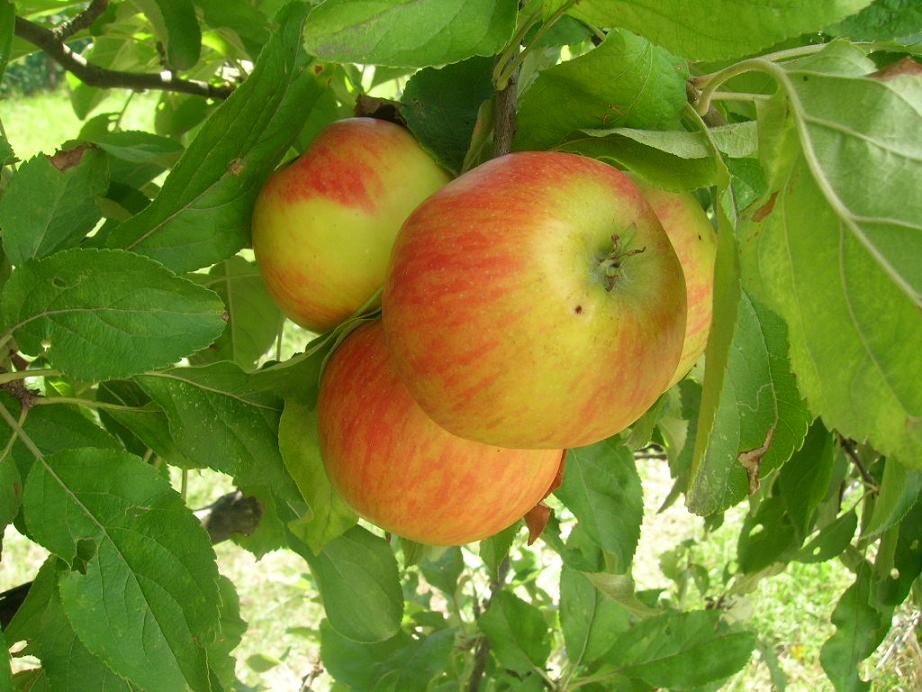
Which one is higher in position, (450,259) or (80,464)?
(450,259)

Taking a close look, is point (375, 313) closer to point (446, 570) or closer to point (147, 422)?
point (147, 422)

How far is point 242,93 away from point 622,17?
0.28 metres

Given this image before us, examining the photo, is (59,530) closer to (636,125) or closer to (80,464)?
(80,464)

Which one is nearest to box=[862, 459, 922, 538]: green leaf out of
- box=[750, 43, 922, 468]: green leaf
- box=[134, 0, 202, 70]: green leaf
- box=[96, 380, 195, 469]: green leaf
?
box=[750, 43, 922, 468]: green leaf

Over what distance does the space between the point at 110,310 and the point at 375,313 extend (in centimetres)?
20

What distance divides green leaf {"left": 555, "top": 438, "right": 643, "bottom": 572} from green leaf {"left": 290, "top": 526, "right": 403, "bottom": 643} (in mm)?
201

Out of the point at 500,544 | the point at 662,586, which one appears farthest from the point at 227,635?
the point at 662,586

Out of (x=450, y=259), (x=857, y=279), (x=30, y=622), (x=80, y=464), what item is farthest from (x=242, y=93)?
(x=30, y=622)

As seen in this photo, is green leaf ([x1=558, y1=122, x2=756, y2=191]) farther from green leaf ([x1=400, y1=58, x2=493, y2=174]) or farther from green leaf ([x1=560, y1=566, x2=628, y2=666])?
green leaf ([x1=560, y1=566, x2=628, y2=666])

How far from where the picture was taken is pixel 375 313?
76 cm

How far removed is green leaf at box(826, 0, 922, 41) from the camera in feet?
2.14

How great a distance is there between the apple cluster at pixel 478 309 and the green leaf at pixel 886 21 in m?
0.17

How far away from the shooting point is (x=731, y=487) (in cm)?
70

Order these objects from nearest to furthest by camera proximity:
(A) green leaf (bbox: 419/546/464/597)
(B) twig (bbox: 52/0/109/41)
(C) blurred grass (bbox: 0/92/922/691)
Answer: (B) twig (bbox: 52/0/109/41) → (A) green leaf (bbox: 419/546/464/597) → (C) blurred grass (bbox: 0/92/922/691)
